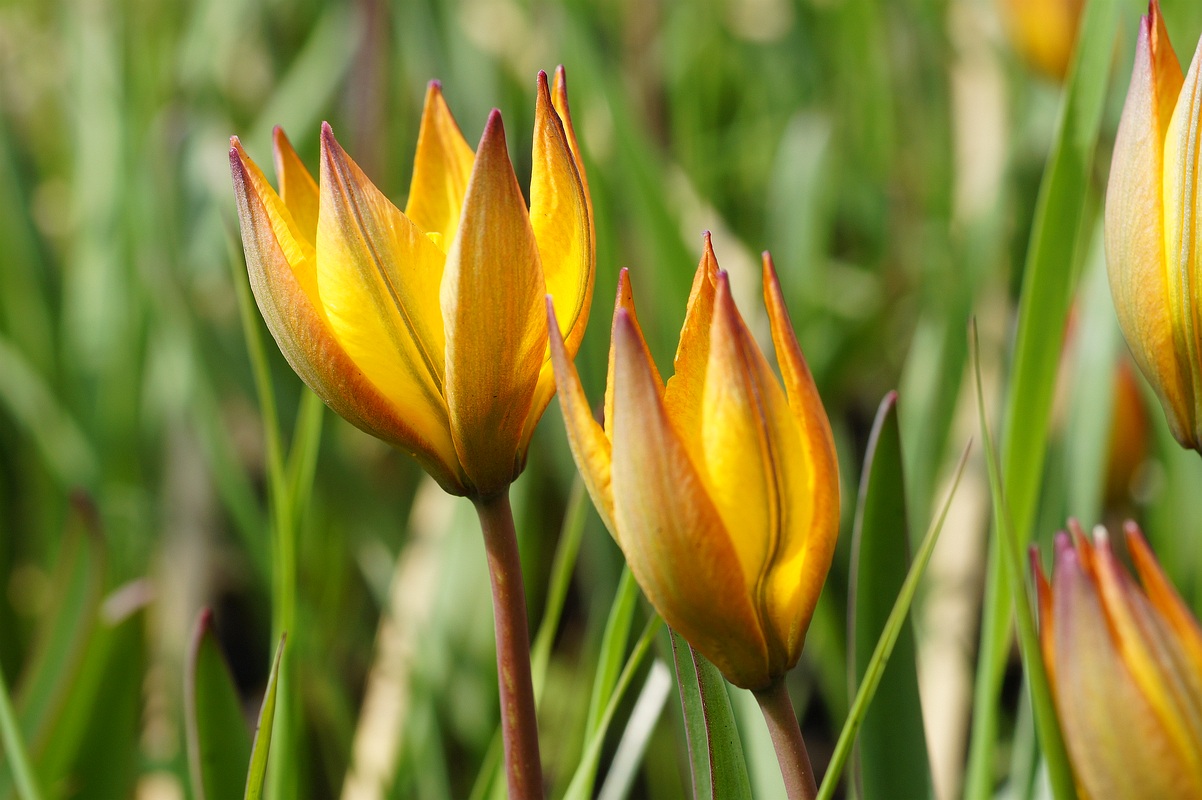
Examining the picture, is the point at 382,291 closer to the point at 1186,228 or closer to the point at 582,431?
the point at 582,431

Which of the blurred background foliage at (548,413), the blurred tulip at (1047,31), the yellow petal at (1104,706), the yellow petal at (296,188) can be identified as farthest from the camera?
the blurred tulip at (1047,31)

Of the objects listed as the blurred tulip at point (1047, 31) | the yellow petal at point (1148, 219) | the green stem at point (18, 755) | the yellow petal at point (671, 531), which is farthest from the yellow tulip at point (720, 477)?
the blurred tulip at point (1047, 31)

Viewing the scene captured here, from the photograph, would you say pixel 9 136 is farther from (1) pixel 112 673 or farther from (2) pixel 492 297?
(2) pixel 492 297

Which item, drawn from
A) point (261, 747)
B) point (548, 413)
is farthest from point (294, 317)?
point (548, 413)

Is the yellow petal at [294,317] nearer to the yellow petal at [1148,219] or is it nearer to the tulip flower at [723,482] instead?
the tulip flower at [723,482]

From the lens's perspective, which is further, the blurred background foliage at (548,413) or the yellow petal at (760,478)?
the blurred background foliage at (548,413)

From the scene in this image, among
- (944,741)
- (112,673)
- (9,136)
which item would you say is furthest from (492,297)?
(9,136)
